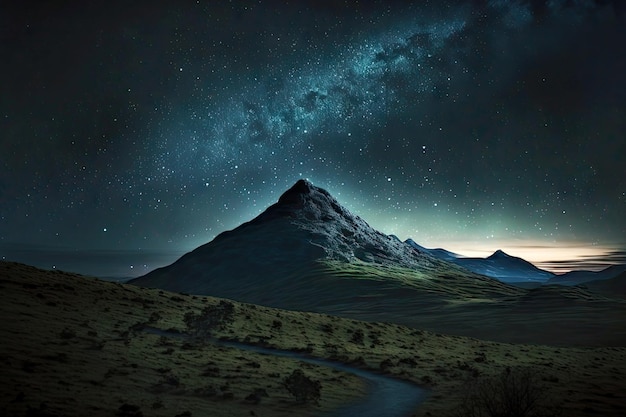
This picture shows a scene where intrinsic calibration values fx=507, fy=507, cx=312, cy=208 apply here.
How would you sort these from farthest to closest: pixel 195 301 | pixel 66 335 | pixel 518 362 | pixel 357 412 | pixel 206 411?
pixel 195 301 → pixel 518 362 → pixel 66 335 → pixel 357 412 → pixel 206 411

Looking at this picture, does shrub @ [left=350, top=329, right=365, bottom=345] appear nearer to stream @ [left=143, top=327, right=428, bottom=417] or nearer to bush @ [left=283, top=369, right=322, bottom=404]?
stream @ [left=143, top=327, right=428, bottom=417]

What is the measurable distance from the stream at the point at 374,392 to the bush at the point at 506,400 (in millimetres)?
3269

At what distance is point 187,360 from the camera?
36.5 meters

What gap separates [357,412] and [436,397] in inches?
288

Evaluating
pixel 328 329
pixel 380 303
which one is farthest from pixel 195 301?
pixel 380 303

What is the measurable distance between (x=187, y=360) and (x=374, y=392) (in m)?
13.5

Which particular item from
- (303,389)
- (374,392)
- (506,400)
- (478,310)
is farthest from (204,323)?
(478,310)

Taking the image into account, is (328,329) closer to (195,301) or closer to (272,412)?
(195,301)

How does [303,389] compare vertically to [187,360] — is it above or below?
below

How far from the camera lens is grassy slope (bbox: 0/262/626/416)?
26.6 m

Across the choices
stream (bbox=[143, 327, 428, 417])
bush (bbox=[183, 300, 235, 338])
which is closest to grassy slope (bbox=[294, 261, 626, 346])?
stream (bbox=[143, 327, 428, 417])

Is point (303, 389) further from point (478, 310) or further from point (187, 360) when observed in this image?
point (478, 310)

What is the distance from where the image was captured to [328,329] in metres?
62.3

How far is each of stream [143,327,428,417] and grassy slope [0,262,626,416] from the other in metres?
1.08
